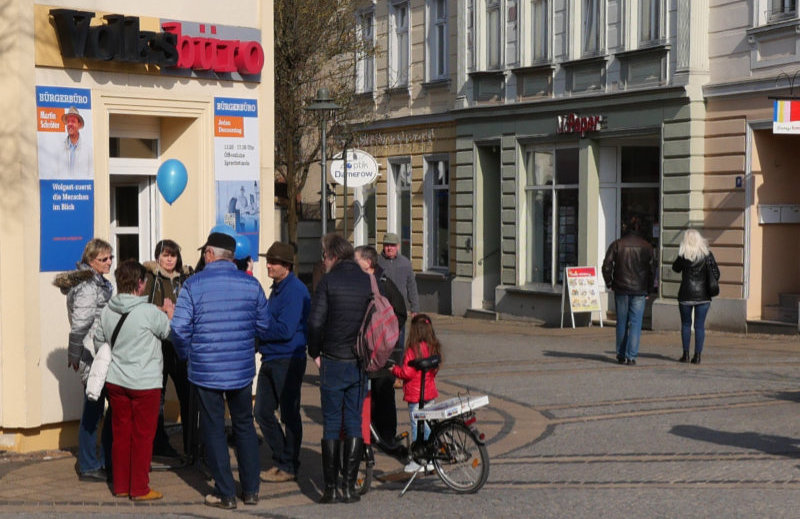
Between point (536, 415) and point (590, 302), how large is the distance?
36.2 ft

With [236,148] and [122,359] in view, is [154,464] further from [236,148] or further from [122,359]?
[236,148]

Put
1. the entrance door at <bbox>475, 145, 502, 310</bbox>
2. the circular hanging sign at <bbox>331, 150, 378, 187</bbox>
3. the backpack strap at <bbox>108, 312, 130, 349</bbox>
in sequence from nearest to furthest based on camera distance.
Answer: the backpack strap at <bbox>108, 312, 130, 349</bbox> → the circular hanging sign at <bbox>331, 150, 378, 187</bbox> → the entrance door at <bbox>475, 145, 502, 310</bbox>

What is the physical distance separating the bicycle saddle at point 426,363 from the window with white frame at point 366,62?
21.1 m

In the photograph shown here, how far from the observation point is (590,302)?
23062 millimetres

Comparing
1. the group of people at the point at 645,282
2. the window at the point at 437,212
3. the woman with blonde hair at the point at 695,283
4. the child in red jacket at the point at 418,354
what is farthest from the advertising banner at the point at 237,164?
the window at the point at 437,212

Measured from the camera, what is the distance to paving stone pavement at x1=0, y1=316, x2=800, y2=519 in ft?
27.8

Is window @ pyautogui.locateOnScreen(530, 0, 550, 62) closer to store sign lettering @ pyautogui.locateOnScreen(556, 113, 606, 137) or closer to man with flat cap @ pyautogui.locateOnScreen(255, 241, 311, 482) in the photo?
store sign lettering @ pyautogui.locateOnScreen(556, 113, 606, 137)

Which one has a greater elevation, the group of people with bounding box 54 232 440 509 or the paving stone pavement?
the group of people with bounding box 54 232 440 509

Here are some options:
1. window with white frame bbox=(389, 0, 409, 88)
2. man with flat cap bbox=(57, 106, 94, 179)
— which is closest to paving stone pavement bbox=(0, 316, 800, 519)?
man with flat cap bbox=(57, 106, 94, 179)

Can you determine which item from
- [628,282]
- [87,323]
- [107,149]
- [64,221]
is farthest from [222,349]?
[628,282]

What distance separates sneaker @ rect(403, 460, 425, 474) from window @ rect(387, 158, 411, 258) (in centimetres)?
2073

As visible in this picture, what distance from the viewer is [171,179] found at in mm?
11117

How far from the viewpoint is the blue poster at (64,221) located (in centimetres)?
1057

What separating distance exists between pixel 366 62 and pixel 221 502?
78.2 ft
